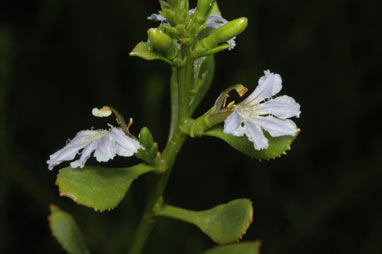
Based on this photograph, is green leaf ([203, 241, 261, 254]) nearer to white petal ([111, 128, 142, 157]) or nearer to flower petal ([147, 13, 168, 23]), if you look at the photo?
white petal ([111, 128, 142, 157])

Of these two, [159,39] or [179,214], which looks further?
[179,214]

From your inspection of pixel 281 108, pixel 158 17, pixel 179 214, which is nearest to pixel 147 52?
pixel 158 17

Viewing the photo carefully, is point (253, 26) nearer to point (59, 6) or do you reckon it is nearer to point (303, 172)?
point (303, 172)

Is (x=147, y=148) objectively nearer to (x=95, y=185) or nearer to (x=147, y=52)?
(x=95, y=185)

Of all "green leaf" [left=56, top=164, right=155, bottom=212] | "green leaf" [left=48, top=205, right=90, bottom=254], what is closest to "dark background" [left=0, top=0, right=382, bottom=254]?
"green leaf" [left=48, top=205, right=90, bottom=254]

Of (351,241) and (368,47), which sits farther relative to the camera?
(368,47)

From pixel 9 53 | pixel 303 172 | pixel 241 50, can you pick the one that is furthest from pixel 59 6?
pixel 303 172
